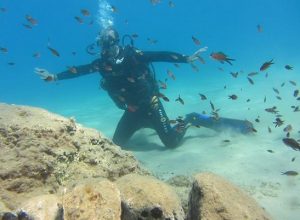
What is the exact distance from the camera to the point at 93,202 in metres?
2.67

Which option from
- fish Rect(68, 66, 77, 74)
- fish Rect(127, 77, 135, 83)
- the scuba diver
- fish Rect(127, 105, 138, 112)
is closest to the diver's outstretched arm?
the scuba diver

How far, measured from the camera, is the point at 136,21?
5827 inches

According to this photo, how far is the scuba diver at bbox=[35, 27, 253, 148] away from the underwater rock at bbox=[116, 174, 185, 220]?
22.9 ft

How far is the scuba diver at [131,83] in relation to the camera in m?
10.5

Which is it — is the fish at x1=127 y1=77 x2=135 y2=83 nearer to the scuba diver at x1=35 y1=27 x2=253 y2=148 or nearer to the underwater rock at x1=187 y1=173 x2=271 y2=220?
the scuba diver at x1=35 y1=27 x2=253 y2=148

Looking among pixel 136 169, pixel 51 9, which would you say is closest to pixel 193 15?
pixel 51 9

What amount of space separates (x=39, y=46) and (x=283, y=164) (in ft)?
444

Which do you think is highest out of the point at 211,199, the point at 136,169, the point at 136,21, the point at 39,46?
the point at 136,21

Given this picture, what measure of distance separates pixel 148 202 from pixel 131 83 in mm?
7888

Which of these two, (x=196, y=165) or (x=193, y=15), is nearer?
(x=196, y=165)

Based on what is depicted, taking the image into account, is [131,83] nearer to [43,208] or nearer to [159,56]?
[159,56]

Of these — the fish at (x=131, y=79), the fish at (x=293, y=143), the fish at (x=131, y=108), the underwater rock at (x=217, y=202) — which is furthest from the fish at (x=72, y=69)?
the underwater rock at (x=217, y=202)

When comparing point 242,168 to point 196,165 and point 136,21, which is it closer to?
point 196,165

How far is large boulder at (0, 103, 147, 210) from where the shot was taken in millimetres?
3602
